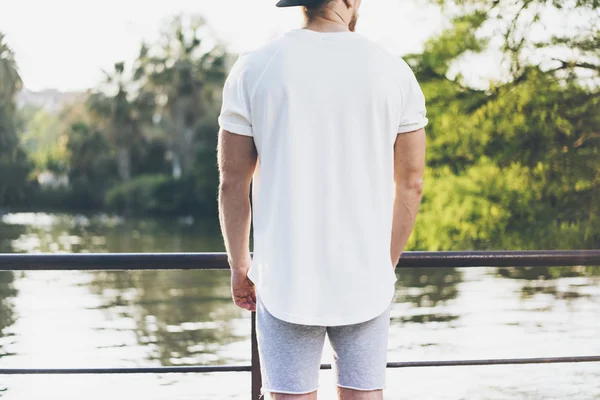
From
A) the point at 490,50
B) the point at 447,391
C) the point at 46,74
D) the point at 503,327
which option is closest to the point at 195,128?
the point at 46,74

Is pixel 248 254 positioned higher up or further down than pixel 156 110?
higher up

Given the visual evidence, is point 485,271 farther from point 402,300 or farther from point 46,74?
point 46,74

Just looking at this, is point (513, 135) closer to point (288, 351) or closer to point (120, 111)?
point (288, 351)

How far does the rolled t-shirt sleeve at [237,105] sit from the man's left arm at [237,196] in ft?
0.05

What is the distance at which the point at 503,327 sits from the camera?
2302 cm

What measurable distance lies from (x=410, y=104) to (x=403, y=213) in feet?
0.76

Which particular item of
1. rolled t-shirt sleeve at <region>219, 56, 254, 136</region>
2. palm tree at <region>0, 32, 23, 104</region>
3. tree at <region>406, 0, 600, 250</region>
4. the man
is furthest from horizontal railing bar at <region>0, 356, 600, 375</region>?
palm tree at <region>0, 32, 23, 104</region>

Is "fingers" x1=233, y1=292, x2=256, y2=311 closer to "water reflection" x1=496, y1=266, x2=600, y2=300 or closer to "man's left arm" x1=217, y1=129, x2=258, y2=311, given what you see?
"man's left arm" x1=217, y1=129, x2=258, y2=311

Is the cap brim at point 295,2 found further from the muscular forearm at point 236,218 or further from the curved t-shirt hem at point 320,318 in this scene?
the curved t-shirt hem at point 320,318

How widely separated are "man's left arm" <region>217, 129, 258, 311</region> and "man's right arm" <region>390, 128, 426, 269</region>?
0.29 meters

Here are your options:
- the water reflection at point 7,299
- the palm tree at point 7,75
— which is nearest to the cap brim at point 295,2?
the water reflection at point 7,299

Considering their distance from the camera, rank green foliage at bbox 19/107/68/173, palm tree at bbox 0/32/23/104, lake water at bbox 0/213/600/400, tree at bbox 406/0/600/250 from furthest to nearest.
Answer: green foliage at bbox 19/107/68/173
palm tree at bbox 0/32/23/104
tree at bbox 406/0/600/250
lake water at bbox 0/213/600/400

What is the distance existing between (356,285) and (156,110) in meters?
53.1

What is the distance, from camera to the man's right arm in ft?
6.07
